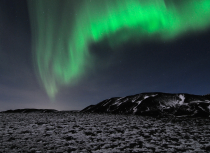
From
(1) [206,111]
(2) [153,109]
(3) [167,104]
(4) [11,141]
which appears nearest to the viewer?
(4) [11,141]

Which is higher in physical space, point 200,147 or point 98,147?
point 98,147

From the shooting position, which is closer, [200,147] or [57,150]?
[57,150]

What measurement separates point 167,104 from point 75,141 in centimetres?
3819

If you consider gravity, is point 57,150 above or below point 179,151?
above

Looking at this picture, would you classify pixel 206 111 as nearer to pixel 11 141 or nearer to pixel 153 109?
pixel 153 109

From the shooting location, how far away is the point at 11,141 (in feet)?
29.6

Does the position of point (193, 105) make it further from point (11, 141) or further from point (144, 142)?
point (11, 141)

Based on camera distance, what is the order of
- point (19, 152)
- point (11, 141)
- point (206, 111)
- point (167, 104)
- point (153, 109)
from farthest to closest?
point (167, 104)
point (153, 109)
point (206, 111)
point (11, 141)
point (19, 152)

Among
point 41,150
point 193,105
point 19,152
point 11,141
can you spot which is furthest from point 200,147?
point 193,105

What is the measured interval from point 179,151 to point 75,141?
256 inches

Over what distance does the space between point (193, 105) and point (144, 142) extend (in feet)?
115

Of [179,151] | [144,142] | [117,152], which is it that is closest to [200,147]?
[179,151]

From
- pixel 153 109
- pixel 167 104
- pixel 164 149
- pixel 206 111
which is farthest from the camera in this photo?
pixel 167 104

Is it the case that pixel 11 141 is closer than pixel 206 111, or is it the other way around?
pixel 11 141
